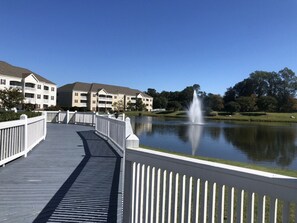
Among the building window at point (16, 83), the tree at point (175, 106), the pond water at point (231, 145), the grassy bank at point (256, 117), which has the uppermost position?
the building window at point (16, 83)

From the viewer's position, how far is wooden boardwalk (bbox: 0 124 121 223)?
3916 mm

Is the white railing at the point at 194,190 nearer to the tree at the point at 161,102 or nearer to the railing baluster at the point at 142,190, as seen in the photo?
the railing baluster at the point at 142,190

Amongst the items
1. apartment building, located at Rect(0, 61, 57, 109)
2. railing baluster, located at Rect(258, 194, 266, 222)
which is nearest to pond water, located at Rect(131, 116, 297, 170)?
railing baluster, located at Rect(258, 194, 266, 222)

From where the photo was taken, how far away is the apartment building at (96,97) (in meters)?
Answer: 97.3

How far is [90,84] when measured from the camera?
106125 mm

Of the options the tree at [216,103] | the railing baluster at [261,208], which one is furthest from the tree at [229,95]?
the railing baluster at [261,208]

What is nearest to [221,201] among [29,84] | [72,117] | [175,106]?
[72,117]

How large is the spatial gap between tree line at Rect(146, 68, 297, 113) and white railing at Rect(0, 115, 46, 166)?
8462 centimetres

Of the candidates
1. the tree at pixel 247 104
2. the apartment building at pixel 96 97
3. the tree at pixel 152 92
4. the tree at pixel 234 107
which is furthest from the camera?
the tree at pixel 152 92

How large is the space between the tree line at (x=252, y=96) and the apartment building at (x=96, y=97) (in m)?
19.3

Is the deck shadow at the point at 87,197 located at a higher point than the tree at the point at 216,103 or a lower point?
lower

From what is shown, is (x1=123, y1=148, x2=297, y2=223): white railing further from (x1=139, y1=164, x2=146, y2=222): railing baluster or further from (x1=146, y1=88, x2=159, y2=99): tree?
(x1=146, y1=88, x2=159, y2=99): tree

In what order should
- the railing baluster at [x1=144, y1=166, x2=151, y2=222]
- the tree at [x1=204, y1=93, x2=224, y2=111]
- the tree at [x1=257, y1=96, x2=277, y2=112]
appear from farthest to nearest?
the tree at [x1=204, y1=93, x2=224, y2=111] < the tree at [x1=257, y1=96, x2=277, y2=112] < the railing baluster at [x1=144, y1=166, x2=151, y2=222]

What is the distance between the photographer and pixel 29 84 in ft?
221
